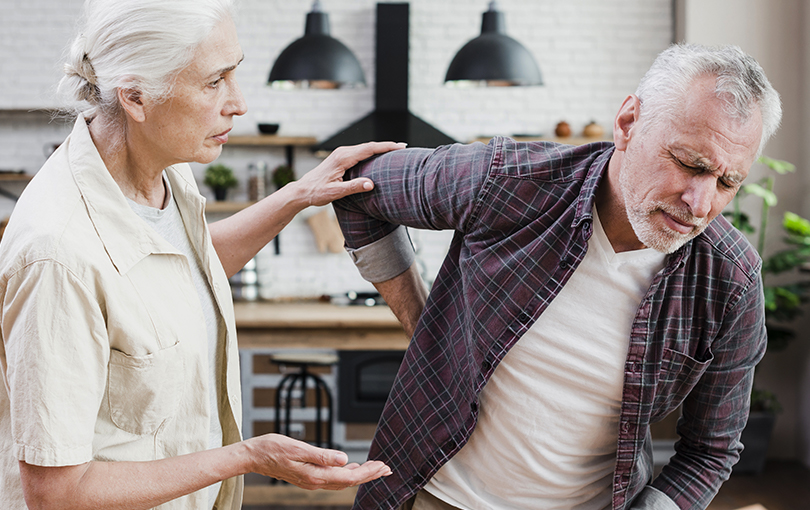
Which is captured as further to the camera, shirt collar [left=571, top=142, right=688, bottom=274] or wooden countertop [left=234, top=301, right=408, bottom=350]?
wooden countertop [left=234, top=301, right=408, bottom=350]

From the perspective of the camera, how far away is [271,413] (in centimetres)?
443

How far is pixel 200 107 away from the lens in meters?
1.11

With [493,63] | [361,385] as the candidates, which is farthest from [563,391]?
[361,385]

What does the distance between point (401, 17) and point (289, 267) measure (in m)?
2.11

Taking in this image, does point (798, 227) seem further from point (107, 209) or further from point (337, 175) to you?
point (107, 209)

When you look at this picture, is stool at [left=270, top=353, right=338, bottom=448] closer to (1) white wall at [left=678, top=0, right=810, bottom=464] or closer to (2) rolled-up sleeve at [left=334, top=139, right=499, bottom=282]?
(2) rolled-up sleeve at [left=334, top=139, right=499, bottom=282]

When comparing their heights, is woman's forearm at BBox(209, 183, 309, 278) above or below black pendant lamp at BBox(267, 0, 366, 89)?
below

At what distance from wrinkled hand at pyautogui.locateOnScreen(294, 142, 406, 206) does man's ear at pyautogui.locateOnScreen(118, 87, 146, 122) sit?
0.40 meters

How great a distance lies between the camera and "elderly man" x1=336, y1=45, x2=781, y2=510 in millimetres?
1193

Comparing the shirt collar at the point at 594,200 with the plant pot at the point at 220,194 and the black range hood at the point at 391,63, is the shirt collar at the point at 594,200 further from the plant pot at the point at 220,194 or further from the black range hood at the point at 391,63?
the plant pot at the point at 220,194

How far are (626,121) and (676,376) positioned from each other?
482 millimetres

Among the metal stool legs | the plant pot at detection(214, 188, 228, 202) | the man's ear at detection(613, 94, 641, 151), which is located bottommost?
the metal stool legs

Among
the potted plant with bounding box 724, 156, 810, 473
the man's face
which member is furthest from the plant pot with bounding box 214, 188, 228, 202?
the man's face

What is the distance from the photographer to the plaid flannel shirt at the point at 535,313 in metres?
1.22
